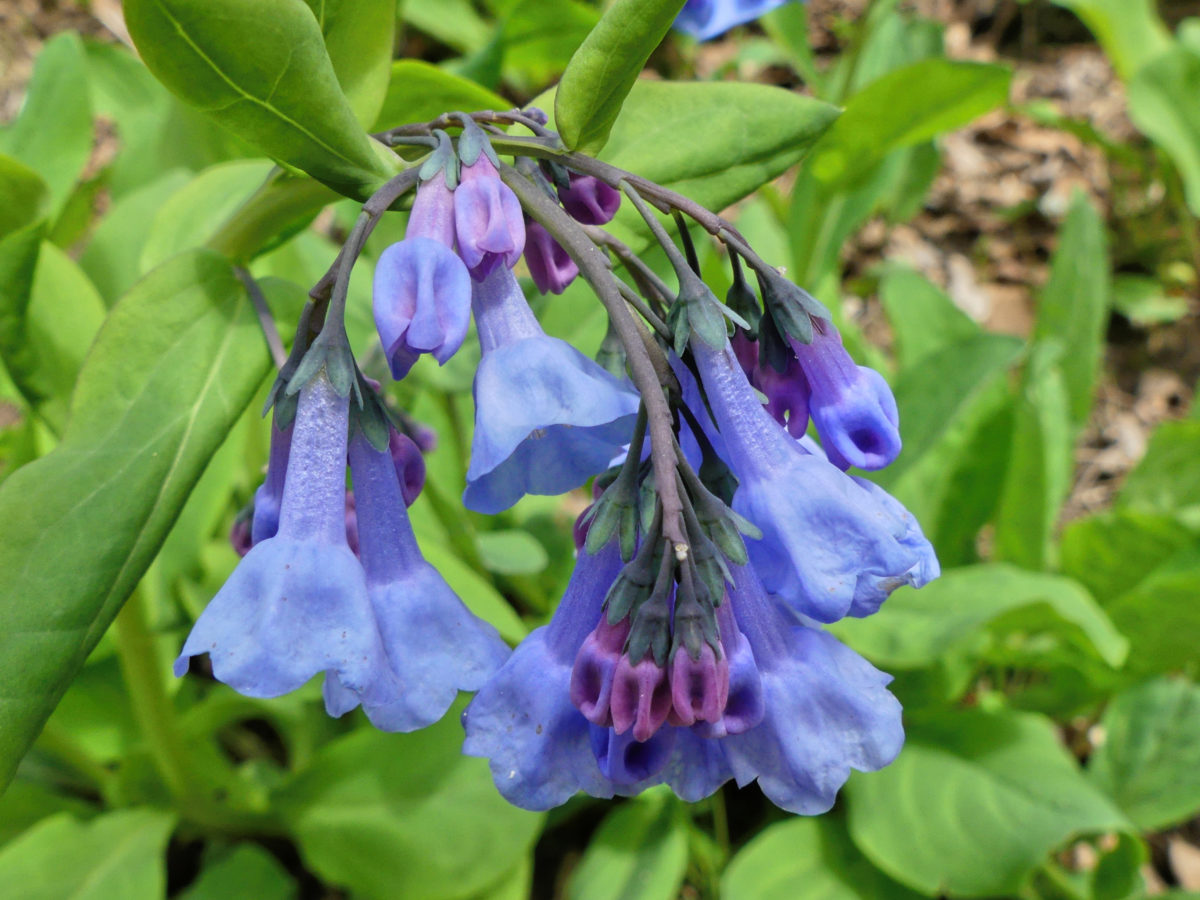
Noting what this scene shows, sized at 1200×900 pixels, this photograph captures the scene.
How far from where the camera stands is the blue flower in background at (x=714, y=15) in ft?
5.90

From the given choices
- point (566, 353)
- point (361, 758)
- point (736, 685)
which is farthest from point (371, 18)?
point (361, 758)

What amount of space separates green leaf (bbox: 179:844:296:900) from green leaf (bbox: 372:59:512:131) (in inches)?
45.0

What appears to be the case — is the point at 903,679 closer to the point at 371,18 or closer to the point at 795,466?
the point at 795,466

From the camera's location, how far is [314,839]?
1.60m

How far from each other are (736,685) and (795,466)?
0.53 ft

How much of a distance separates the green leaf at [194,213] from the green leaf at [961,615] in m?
1.09

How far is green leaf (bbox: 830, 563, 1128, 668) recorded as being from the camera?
1.50 m

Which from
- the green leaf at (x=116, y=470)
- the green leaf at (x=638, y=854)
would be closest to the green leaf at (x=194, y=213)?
the green leaf at (x=116, y=470)

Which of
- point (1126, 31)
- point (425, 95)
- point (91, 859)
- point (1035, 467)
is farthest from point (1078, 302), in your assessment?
point (91, 859)

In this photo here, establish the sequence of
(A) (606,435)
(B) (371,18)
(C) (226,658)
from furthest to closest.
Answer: (B) (371,18)
(A) (606,435)
(C) (226,658)

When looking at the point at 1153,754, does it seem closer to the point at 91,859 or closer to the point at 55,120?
the point at 91,859

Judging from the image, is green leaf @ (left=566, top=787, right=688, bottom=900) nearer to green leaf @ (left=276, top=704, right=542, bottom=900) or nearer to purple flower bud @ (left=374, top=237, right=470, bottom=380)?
green leaf @ (left=276, top=704, right=542, bottom=900)

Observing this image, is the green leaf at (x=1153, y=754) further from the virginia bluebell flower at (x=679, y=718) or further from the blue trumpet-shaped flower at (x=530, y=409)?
the blue trumpet-shaped flower at (x=530, y=409)

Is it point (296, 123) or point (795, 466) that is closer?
point (795, 466)
